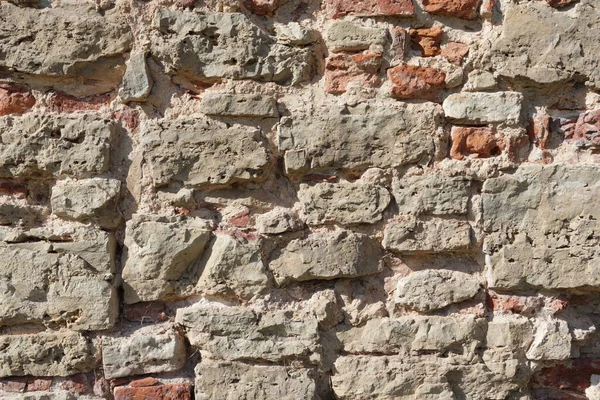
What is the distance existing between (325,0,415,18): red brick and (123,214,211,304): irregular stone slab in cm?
81

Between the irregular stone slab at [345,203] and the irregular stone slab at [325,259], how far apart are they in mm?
50

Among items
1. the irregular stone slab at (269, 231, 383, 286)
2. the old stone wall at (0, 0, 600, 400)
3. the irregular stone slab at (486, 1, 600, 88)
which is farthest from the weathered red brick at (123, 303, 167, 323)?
the irregular stone slab at (486, 1, 600, 88)

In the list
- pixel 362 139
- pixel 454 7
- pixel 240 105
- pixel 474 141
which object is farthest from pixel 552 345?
pixel 240 105

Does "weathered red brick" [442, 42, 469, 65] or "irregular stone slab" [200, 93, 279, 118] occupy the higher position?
"weathered red brick" [442, 42, 469, 65]

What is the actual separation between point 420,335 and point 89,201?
1.10 meters

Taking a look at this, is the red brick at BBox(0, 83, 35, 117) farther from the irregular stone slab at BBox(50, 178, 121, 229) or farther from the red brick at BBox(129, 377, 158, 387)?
the red brick at BBox(129, 377, 158, 387)

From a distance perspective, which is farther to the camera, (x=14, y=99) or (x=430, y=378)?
(x=14, y=99)

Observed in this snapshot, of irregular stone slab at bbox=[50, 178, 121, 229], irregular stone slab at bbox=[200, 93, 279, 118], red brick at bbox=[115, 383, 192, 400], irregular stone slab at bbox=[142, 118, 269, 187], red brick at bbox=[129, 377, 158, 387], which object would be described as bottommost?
red brick at bbox=[115, 383, 192, 400]

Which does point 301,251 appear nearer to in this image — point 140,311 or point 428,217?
point 428,217

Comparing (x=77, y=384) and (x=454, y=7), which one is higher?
(x=454, y=7)

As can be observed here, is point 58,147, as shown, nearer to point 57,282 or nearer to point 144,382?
point 57,282

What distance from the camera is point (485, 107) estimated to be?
2059mm

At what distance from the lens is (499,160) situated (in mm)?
2062

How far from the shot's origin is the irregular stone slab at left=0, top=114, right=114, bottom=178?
2.08 meters
